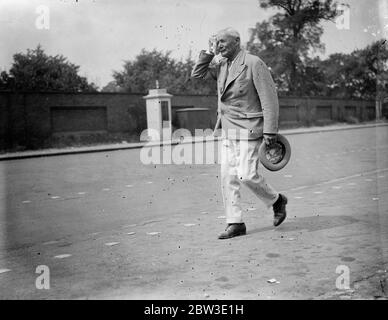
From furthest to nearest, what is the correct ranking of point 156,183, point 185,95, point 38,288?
point 185,95
point 156,183
point 38,288

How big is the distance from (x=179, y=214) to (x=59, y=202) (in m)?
2.64

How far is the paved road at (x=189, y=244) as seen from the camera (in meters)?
3.41

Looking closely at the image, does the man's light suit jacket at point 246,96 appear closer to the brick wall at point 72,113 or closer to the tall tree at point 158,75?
the brick wall at point 72,113

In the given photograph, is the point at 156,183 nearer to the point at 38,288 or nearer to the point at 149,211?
the point at 149,211

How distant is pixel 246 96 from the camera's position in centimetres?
488

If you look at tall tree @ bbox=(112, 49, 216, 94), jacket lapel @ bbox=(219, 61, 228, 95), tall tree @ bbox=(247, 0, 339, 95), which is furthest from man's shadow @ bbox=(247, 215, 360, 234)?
tall tree @ bbox=(247, 0, 339, 95)

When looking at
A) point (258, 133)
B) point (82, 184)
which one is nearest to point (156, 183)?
point (82, 184)

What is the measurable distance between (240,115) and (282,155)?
0.61m

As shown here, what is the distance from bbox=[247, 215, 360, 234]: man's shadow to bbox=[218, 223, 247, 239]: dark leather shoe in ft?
0.56

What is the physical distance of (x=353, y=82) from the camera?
57.9 m

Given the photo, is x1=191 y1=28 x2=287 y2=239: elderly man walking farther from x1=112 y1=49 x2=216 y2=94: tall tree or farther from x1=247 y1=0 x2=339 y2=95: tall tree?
x1=247 y1=0 x2=339 y2=95: tall tree

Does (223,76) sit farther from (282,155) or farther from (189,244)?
(189,244)

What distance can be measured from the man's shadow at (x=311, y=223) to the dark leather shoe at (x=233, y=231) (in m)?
0.17

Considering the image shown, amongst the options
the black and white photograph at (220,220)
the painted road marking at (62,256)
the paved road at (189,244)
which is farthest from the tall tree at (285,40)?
the painted road marking at (62,256)
